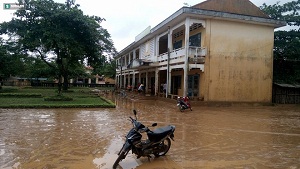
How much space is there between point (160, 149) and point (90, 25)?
13.6 meters

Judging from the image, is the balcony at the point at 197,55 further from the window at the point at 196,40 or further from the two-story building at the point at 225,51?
the window at the point at 196,40

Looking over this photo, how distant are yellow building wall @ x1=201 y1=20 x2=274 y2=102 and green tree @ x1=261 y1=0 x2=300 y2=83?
3964mm

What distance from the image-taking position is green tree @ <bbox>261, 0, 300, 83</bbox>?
21.8 metres

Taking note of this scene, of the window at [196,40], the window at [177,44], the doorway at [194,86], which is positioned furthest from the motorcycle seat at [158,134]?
the window at [177,44]

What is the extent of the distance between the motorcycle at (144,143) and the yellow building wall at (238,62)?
40.0 ft

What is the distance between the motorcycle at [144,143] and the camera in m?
5.04

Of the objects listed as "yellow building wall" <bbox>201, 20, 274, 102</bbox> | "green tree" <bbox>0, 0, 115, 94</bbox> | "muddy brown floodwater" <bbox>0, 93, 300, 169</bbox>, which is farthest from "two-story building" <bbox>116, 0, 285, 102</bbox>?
"muddy brown floodwater" <bbox>0, 93, 300, 169</bbox>

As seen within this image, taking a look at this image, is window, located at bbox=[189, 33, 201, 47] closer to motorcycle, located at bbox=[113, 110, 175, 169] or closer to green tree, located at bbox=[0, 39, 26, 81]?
motorcycle, located at bbox=[113, 110, 175, 169]

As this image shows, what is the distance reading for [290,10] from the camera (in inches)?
880

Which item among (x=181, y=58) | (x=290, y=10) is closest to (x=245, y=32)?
(x=181, y=58)

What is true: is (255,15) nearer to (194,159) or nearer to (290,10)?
(290,10)

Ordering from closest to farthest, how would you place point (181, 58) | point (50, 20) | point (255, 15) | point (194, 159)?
point (194, 159)
point (50, 20)
point (181, 58)
point (255, 15)

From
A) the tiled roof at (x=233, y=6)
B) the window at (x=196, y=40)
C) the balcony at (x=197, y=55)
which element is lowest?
the balcony at (x=197, y=55)

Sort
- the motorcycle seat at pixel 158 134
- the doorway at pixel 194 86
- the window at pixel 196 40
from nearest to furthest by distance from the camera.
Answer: the motorcycle seat at pixel 158 134 → the window at pixel 196 40 → the doorway at pixel 194 86
